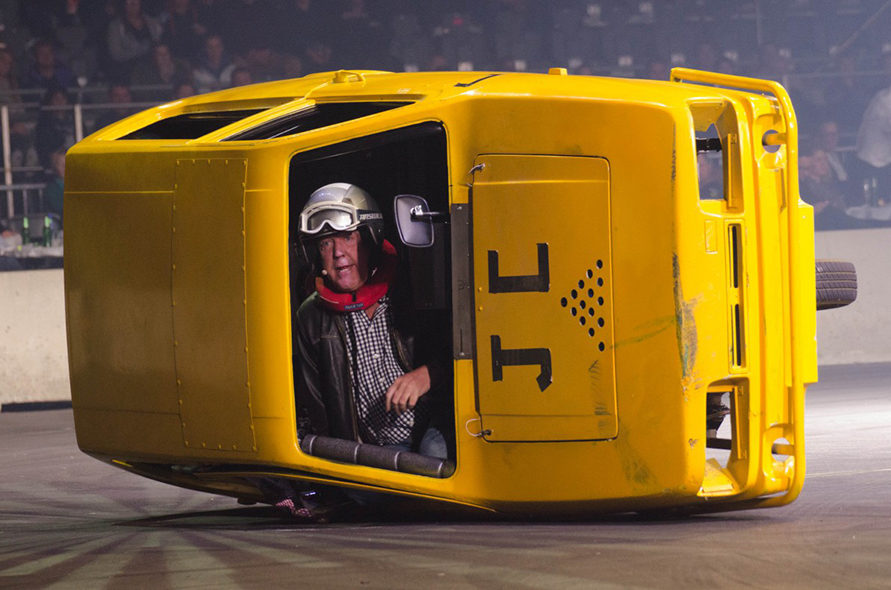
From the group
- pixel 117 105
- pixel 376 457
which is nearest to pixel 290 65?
pixel 117 105

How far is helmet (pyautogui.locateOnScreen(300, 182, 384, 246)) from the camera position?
4.55 m

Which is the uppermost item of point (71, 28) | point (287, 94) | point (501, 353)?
point (71, 28)

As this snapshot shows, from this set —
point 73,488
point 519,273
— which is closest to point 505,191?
point 519,273

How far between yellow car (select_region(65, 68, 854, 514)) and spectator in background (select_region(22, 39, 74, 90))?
334 inches

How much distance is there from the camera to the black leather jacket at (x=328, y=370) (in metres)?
4.51

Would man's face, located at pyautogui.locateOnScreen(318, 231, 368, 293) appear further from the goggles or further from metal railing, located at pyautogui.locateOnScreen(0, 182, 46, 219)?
metal railing, located at pyautogui.locateOnScreen(0, 182, 46, 219)

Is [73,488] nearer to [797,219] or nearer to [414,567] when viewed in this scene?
[414,567]

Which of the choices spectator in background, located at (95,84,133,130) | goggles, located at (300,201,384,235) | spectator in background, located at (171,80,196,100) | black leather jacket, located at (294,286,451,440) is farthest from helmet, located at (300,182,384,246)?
spectator in background, located at (171,80,196,100)

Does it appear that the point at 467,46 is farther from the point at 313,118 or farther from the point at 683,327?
the point at 683,327

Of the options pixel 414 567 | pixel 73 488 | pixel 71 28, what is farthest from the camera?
pixel 71 28

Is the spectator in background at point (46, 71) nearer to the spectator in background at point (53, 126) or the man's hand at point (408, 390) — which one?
the spectator in background at point (53, 126)

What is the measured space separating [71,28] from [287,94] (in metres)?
9.01

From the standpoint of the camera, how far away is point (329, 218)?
4547mm

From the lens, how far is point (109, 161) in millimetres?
4566
